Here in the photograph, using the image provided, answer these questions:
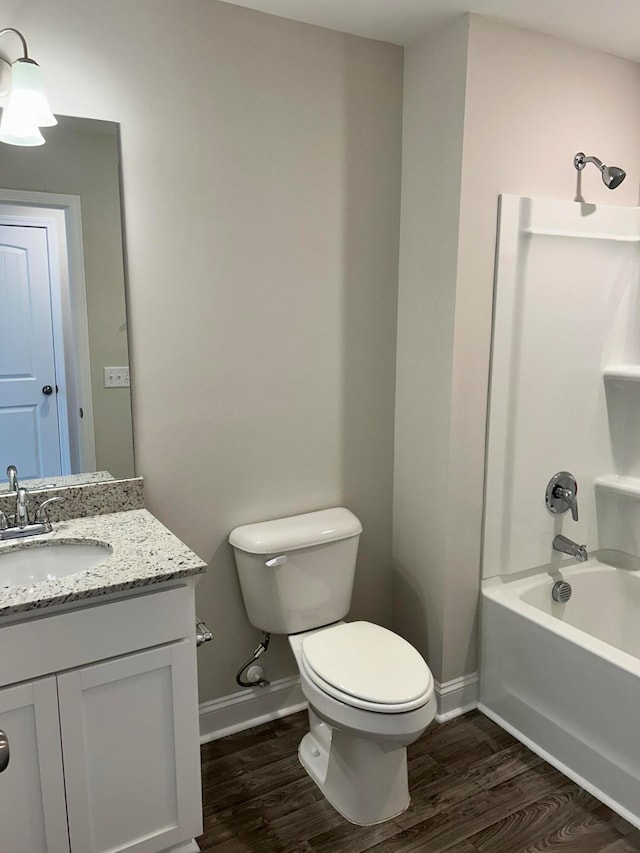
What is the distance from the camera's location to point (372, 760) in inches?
73.5

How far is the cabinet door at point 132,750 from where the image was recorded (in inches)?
58.5

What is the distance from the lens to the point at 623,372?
96.1 inches

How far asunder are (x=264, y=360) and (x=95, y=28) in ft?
3.39

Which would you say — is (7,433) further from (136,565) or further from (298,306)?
(298,306)

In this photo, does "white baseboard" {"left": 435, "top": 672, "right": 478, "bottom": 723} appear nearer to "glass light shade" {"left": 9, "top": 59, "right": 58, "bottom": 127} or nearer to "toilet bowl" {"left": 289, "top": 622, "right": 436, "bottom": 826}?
"toilet bowl" {"left": 289, "top": 622, "right": 436, "bottom": 826}

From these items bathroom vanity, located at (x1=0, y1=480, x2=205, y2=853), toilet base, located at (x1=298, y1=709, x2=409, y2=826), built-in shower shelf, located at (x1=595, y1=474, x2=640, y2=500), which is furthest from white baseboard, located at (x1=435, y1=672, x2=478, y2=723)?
bathroom vanity, located at (x1=0, y1=480, x2=205, y2=853)

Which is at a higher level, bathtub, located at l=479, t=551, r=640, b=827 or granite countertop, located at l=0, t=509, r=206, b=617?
granite countertop, located at l=0, t=509, r=206, b=617

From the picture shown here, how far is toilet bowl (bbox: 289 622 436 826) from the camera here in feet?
5.69

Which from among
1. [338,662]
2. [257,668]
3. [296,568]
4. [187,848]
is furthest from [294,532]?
[187,848]

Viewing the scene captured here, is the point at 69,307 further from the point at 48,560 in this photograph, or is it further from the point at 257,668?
the point at 257,668

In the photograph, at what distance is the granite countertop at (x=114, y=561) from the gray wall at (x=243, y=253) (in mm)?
232

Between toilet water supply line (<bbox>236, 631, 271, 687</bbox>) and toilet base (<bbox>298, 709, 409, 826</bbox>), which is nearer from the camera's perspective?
toilet base (<bbox>298, 709, 409, 826</bbox>)

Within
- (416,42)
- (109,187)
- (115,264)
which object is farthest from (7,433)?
(416,42)

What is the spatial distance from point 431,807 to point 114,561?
47.8 inches
